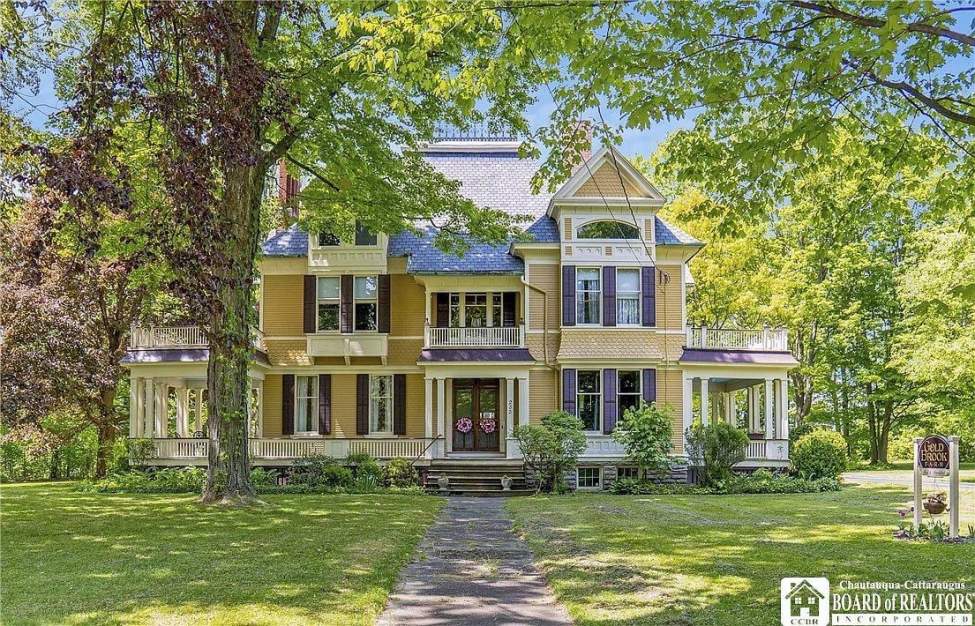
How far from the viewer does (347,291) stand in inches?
1027

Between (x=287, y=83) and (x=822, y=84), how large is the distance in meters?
Answer: 8.12

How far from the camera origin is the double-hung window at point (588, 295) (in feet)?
82.5

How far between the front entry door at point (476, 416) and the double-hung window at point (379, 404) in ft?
6.73

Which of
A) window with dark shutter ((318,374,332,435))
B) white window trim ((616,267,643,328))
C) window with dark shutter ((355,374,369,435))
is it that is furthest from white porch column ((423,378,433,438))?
white window trim ((616,267,643,328))

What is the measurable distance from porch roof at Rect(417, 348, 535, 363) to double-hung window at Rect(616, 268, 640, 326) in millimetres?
2834

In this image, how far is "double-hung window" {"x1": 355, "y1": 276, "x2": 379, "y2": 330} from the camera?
26.2m

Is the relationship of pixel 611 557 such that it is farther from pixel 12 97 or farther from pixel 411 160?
pixel 411 160

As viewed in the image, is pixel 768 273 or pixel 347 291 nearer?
pixel 347 291

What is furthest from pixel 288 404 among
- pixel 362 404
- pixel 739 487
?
pixel 739 487

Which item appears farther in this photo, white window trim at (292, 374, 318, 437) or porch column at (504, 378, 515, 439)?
white window trim at (292, 374, 318, 437)

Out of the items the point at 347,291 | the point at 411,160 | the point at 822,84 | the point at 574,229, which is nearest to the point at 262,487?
the point at 347,291

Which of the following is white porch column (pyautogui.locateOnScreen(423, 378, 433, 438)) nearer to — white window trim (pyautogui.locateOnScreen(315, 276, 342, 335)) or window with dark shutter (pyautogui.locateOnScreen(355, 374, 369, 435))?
window with dark shutter (pyautogui.locateOnScreen(355, 374, 369, 435))

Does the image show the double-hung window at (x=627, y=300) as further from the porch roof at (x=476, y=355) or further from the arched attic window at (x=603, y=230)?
the porch roof at (x=476, y=355)

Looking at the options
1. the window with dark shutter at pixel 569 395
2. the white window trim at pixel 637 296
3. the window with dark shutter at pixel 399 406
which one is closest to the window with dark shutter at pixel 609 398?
the window with dark shutter at pixel 569 395
